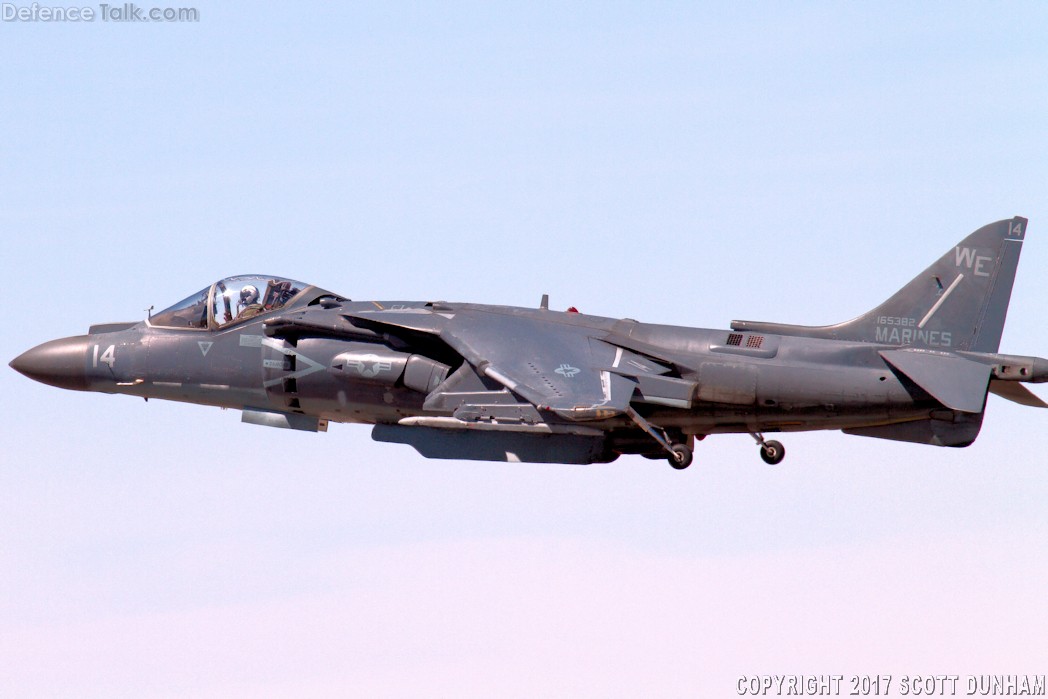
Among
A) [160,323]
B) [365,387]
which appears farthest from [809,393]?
[160,323]

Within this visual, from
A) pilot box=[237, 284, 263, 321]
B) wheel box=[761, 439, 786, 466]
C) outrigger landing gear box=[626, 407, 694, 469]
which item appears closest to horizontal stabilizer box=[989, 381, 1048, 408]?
wheel box=[761, 439, 786, 466]

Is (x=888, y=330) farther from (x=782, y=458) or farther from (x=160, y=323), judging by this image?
(x=160, y=323)

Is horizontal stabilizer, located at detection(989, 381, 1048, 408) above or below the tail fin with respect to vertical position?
below

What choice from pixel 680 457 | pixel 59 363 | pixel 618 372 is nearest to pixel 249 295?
pixel 59 363

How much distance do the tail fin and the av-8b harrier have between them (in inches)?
0.7

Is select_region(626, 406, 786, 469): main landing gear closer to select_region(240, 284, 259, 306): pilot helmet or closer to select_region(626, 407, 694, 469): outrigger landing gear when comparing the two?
select_region(626, 407, 694, 469): outrigger landing gear

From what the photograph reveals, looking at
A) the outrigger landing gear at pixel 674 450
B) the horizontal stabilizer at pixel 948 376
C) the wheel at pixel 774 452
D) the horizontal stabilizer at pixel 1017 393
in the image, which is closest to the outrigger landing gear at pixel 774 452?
the wheel at pixel 774 452

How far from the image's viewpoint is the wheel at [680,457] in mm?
20828

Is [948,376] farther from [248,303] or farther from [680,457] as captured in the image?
[248,303]

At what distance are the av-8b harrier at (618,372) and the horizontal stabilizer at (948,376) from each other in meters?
0.02

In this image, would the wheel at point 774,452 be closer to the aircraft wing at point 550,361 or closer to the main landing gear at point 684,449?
the main landing gear at point 684,449

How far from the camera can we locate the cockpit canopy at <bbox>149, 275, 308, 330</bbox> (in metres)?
23.4

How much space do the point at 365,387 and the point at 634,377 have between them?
384 centimetres

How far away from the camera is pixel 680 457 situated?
20.8 meters
